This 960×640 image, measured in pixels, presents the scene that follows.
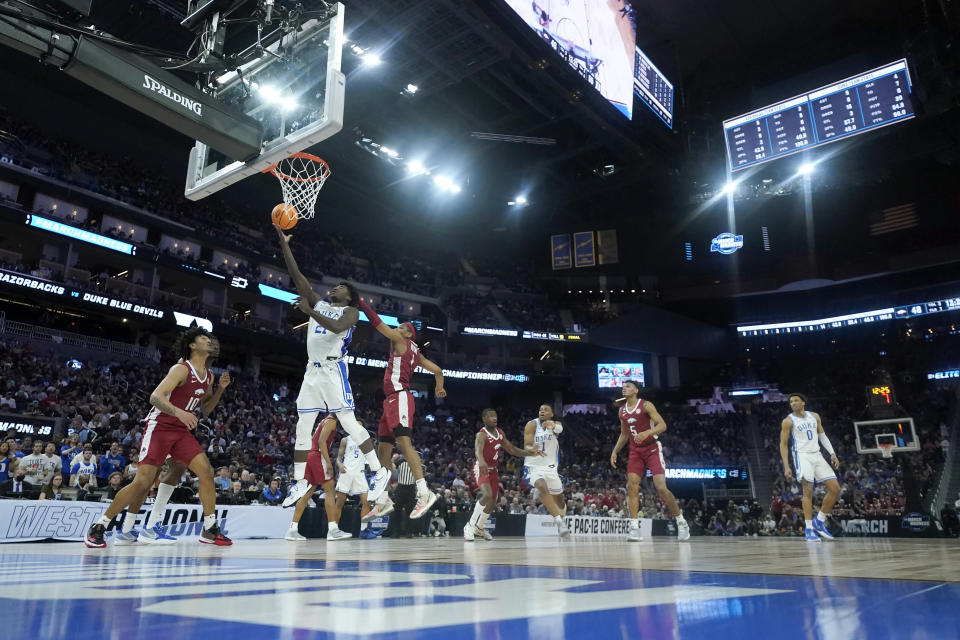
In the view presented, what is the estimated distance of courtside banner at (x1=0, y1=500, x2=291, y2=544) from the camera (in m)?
8.66

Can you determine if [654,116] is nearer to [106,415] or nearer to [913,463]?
[913,463]

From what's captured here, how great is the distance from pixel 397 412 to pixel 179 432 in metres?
2.53

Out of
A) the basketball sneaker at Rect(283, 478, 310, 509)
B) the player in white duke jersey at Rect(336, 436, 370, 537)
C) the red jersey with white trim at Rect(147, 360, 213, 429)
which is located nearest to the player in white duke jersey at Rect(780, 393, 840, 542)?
the player in white duke jersey at Rect(336, 436, 370, 537)

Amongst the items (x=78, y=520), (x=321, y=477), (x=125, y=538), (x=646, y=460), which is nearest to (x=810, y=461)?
(x=646, y=460)

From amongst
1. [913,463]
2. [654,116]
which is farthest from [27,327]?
[913,463]

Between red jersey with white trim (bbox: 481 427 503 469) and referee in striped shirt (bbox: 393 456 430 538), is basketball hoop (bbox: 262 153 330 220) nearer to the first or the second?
red jersey with white trim (bbox: 481 427 503 469)

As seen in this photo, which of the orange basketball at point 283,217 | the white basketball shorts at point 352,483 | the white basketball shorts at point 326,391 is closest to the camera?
the orange basketball at point 283,217

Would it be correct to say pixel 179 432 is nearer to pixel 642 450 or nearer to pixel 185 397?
pixel 185 397

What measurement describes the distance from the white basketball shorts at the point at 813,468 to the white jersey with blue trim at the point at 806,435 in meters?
0.08

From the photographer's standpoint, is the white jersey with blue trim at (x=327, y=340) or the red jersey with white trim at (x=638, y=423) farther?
the red jersey with white trim at (x=638, y=423)

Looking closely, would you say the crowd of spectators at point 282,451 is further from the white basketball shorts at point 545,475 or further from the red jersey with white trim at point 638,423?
the red jersey with white trim at point 638,423

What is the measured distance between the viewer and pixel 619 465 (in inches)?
1187

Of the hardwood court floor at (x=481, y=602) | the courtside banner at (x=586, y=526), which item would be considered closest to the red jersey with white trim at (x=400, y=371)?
the hardwood court floor at (x=481, y=602)

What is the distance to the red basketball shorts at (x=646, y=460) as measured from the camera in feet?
28.6
